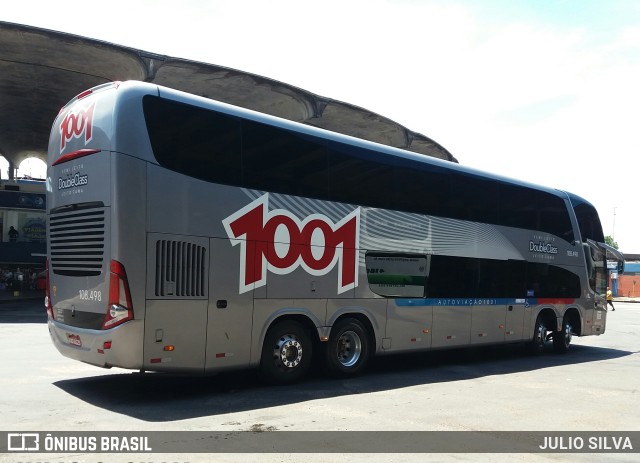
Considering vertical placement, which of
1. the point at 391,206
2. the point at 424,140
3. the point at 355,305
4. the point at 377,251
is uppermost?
the point at 424,140

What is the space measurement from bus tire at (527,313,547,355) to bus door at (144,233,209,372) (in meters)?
9.67

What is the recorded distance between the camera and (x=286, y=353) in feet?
31.9

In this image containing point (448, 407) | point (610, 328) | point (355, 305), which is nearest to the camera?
point (448, 407)

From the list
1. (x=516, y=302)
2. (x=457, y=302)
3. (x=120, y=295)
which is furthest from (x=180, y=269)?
(x=516, y=302)

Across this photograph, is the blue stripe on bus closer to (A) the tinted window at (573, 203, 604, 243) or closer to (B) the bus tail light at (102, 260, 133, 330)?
(A) the tinted window at (573, 203, 604, 243)

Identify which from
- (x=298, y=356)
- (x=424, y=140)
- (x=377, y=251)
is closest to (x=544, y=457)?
(x=298, y=356)

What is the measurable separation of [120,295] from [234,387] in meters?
2.78

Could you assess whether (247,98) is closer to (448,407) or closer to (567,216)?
(567,216)

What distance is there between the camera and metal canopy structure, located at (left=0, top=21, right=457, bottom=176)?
27.8 metres

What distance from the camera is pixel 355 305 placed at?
35.1 feet

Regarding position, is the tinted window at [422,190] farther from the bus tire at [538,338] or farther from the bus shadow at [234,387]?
the bus tire at [538,338]

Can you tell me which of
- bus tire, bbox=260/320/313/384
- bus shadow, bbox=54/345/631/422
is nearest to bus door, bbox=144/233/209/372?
bus shadow, bbox=54/345/631/422

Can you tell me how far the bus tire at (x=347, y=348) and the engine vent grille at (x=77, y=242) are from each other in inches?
156

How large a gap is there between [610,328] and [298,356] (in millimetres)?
19818
